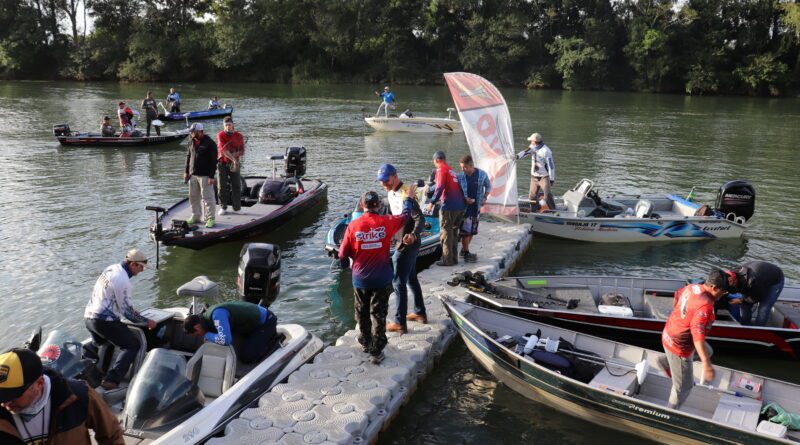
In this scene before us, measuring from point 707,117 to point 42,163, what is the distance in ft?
111

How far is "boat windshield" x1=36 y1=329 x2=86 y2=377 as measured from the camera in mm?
5746

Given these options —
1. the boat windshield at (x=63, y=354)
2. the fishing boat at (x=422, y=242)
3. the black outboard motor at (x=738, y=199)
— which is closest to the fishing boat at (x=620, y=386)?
the fishing boat at (x=422, y=242)

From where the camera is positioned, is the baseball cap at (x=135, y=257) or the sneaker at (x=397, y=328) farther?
the sneaker at (x=397, y=328)

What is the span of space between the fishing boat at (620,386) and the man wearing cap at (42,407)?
15.1 ft

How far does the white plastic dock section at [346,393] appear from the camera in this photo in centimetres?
566

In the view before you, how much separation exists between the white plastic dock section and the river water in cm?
39

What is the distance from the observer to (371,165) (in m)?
20.0

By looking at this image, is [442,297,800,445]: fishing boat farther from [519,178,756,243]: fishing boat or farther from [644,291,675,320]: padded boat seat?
[519,178,756,243]: fishing boat

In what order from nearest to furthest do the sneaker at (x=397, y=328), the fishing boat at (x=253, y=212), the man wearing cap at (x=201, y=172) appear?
the sneaker at (x=397, y=328) < the fishing boat at (x=253, y=212) < the man wearing cap at (x=201, y=172)

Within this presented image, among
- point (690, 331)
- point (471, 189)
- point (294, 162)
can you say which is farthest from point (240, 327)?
point (294, 162)

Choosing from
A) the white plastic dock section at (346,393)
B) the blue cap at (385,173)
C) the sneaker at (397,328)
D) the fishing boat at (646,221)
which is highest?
the blue cap at (385,173)

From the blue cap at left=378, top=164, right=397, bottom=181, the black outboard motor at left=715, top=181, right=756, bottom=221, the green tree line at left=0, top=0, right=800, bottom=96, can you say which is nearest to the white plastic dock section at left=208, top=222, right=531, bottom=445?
the blue cap at left=378, top=164, right=397, bottom=181

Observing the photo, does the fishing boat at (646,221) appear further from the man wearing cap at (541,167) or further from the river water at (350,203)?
the man wearing cap at (541,167)

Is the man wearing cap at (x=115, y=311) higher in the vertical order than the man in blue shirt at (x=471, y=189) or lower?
lower
